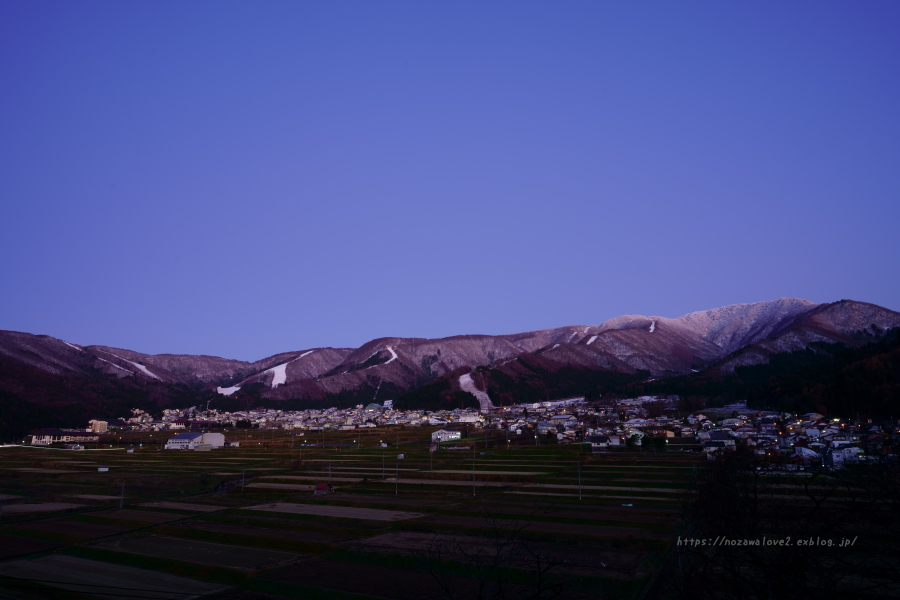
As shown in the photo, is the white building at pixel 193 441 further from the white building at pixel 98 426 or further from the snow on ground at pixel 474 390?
the snow on ground at pixel 474 390

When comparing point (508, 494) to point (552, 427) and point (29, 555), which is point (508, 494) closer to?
point (29, 555)

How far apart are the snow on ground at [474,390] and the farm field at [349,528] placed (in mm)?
97842

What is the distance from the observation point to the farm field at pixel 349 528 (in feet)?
53.7

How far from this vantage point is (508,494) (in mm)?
32375

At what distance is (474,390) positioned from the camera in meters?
162

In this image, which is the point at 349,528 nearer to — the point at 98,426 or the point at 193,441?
the point at 193,441

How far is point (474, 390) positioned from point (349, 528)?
13890 cm

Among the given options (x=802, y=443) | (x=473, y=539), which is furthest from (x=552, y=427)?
(x=473, y=539)

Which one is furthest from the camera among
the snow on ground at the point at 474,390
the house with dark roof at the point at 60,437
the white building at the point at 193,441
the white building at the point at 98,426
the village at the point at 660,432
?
the snow on ground at the point at 474,390

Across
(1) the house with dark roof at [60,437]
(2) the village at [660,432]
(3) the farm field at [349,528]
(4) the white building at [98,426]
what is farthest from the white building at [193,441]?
(4) the white building at [98,426]

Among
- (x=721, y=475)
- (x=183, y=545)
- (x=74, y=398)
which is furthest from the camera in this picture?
(x=74, y=398)

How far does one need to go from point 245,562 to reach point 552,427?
6066cm

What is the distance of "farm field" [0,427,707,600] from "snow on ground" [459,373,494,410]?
97.8 meters

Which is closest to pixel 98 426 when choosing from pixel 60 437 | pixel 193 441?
pixel 60 437
